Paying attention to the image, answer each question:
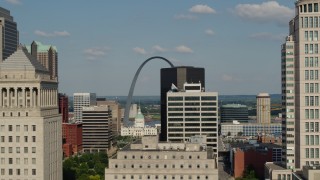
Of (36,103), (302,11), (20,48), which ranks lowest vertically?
(36,103)

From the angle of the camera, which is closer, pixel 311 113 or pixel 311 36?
pixel 311 36

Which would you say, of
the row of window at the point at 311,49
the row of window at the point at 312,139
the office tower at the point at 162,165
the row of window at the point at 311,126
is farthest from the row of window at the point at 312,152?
the office tower at the point at 162,165

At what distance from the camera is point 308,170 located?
13762 centimetres

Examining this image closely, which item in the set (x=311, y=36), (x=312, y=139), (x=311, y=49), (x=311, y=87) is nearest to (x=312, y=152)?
(x=312, y=139)

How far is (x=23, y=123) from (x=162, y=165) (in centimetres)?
3411

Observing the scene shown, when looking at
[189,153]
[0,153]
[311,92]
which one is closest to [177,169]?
[189,153]

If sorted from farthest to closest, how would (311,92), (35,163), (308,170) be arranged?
(311,92), (308,170), (35,163)

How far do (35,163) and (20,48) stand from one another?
25131 mm

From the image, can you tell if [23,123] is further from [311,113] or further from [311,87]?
[311,87]

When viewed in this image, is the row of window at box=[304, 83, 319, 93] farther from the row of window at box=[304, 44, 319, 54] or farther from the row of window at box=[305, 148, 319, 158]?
the row of window at box=[305, 148, 319, 158]

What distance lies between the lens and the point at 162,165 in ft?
457

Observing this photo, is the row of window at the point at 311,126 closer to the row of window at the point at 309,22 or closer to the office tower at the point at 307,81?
the office tower at the point at 307,81

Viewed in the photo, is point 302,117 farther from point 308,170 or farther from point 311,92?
point 308,170

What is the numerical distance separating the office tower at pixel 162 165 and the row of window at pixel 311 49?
4837cm
